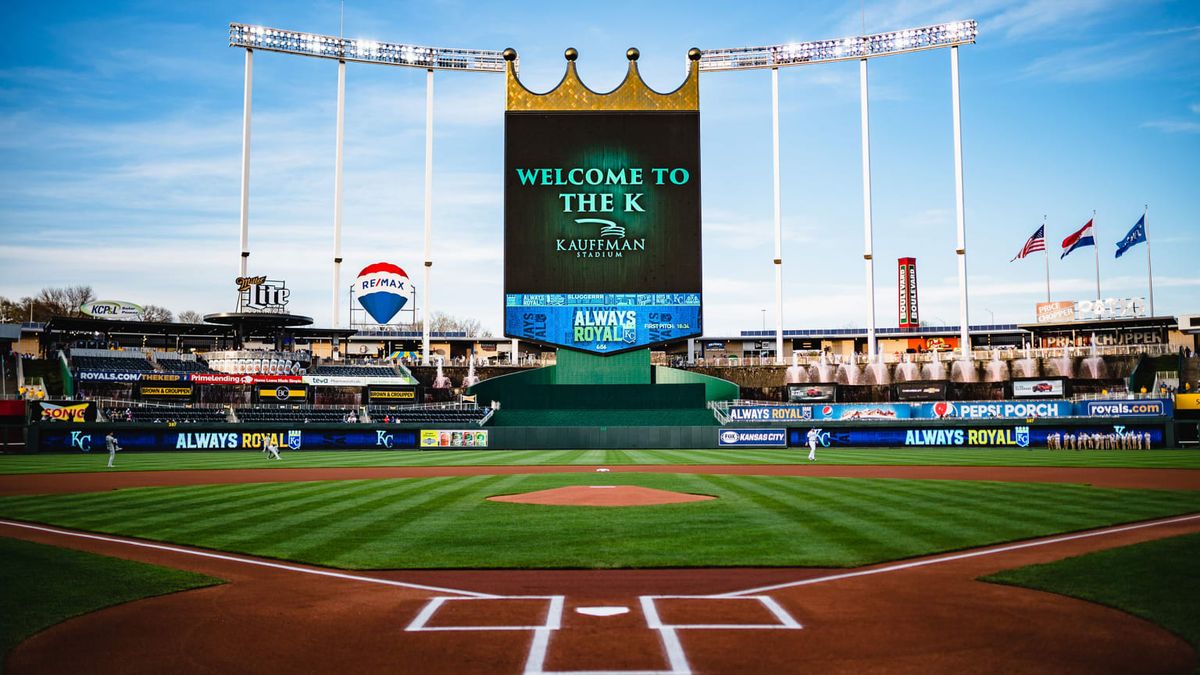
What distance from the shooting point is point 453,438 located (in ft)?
152

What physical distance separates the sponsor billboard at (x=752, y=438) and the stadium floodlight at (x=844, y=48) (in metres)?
26.7

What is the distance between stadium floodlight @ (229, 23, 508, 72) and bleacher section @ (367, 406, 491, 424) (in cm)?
2387

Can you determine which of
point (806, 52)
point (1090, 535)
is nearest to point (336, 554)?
point (1090, 535)

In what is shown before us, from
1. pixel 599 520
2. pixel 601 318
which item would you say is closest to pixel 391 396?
pixel 601 318

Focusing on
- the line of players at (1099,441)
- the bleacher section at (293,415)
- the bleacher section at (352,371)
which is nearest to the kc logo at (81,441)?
the bleacher section at (293,415)

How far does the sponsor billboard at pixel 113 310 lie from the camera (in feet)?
239

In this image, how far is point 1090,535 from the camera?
14.2 meters

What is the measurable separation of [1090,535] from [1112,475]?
549 inches

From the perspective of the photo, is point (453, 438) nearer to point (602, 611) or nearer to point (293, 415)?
point (293, 415)

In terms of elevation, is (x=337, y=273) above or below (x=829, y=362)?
above

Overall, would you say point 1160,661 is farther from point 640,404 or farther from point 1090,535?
point 640,404

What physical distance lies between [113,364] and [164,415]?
55.1 ft

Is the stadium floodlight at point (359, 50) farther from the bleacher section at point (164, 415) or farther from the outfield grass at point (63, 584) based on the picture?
the outfield grass at point (63, 584)

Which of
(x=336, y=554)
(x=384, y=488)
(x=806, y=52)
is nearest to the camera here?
(x=336, y=554)
